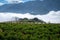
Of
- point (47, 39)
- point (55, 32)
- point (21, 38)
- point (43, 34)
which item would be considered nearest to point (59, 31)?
point (55, 32)

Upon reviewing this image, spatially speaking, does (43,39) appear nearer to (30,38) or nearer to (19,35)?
(30,38)

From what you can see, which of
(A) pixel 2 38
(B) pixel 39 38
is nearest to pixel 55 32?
(B) pixel 39 38

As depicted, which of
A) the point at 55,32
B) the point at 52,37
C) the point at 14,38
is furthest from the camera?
the point at 55,32

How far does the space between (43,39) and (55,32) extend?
7665mm

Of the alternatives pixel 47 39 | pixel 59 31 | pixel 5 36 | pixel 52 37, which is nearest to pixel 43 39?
pixel 47 39

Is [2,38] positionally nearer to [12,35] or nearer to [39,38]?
[12,35]

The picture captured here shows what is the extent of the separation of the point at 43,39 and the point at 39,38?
4.68ft

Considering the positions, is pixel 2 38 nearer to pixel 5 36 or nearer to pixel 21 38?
pixel 5 36

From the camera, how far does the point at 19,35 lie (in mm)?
31453

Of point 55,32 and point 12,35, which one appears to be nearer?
point 12,35

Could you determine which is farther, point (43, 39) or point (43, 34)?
point (43, 34)

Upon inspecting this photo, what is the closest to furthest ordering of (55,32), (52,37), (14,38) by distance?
(14,38), (52,37), (55,32)

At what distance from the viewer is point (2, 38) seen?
3000 centimetres

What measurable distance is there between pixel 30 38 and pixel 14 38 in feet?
8.36
